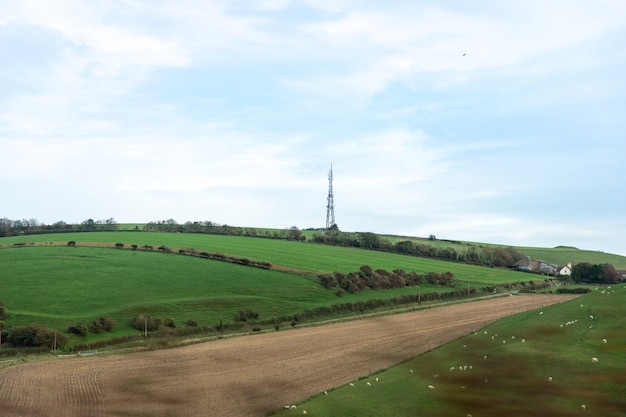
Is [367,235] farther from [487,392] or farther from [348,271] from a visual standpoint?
[487,392]

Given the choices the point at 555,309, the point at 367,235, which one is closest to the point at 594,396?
the point at 555,309

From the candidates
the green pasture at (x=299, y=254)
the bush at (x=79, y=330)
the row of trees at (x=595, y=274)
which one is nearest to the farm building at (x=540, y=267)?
the green pasture at (x=299, y=254)

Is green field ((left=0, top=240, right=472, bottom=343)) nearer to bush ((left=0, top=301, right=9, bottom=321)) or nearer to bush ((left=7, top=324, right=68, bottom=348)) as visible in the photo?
bush ((left=0, top=301, right=9, bottom=321))

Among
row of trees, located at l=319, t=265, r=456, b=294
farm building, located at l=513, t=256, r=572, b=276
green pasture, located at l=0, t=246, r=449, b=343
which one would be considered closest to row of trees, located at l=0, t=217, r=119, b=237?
A: green pasture, located at l=0, t=246, r=449, b=343

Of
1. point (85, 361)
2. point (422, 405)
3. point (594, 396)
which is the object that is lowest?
point (85, 361)

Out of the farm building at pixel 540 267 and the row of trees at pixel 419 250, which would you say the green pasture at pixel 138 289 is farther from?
the farm building at pixel 540 267
